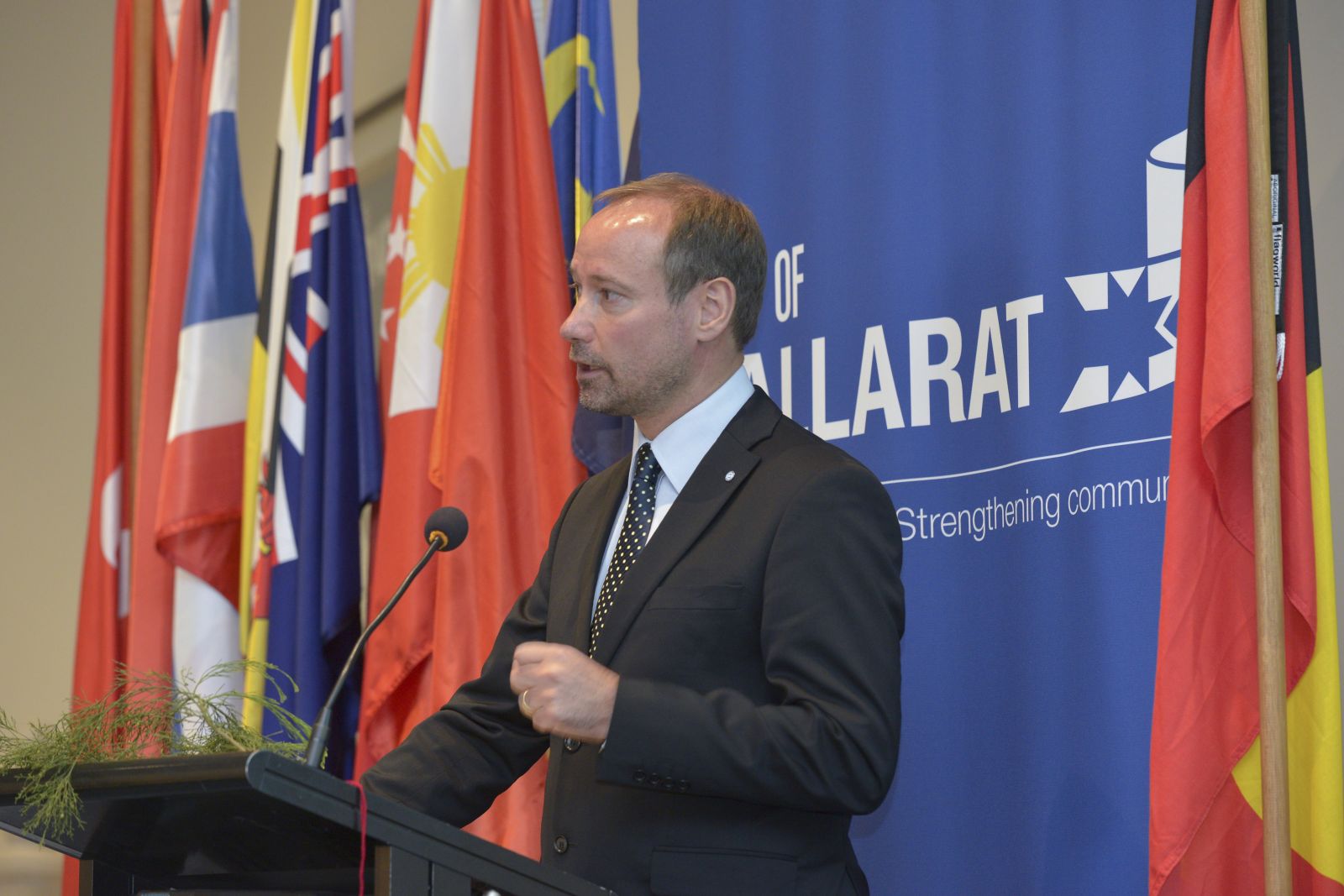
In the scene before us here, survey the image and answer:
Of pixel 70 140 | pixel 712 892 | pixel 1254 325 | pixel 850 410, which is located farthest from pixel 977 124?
pixel 70 140

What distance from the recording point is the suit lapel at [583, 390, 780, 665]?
217 cm

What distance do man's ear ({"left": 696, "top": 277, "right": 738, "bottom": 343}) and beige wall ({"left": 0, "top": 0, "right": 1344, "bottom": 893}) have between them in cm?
280

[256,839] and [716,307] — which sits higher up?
[716,307]

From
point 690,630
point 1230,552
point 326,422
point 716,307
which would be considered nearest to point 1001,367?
point 1230,552

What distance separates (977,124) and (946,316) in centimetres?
38

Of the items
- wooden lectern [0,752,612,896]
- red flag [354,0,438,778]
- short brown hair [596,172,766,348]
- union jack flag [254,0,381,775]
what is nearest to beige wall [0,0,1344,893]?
union jack flag [254,0,381,775]

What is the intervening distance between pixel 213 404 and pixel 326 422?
406 millimetres

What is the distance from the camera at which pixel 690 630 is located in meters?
2.12

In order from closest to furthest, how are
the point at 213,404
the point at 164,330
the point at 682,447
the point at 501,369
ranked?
1. the point at 682,447
2. the point at 501,369
3. the point at 213,404
4. the point at 164,330

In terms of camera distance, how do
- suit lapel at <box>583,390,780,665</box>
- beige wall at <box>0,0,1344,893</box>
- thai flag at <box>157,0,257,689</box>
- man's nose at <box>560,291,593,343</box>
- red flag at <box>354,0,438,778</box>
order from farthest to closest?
1. beige wall at <box>0,0,1344,893</box>
2. thai flag at <box>157,0,257,689</box>
3. red flag at <box>354,0,438,778</box>
4. man's nose at <box>560,291,593,343</box>
5. suit lapel at <box>583,390,780,665</box>

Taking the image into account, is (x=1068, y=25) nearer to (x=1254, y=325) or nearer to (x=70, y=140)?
(x=1254, y=325)

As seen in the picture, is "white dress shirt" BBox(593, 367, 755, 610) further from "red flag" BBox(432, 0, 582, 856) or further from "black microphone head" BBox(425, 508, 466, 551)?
"red flag" BBox(432, 0, 582, 856)

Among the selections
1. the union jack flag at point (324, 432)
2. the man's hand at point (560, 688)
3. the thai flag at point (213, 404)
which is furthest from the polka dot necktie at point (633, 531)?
the thai flag at point (213, 404)

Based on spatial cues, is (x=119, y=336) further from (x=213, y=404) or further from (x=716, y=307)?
(x=716, y=307)
